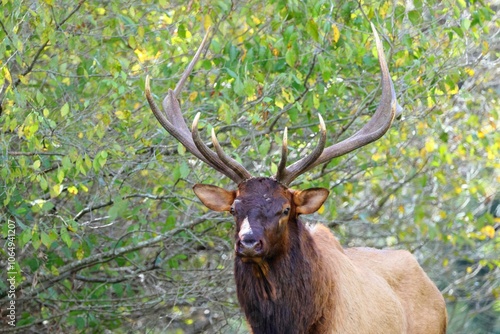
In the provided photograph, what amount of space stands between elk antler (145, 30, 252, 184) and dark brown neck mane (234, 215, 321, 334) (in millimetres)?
535

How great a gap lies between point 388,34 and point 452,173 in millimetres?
2592

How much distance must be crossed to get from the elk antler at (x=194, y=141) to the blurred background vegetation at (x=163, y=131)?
2.48ft

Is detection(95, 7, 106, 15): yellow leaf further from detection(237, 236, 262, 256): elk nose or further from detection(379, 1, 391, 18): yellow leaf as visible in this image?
detection(237, 236, 262, 256): elk nose

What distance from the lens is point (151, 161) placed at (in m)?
7.91

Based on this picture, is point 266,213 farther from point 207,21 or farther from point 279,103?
point 207,21

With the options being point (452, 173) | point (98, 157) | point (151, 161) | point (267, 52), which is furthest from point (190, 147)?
point (452, 173)

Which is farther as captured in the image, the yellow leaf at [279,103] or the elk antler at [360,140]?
the yellow leaf at [279,103]

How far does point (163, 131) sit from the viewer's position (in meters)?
7.77

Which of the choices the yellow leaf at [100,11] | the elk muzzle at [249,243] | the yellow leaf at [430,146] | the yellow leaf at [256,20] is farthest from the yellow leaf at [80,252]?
the yellow leaf at [430,146]

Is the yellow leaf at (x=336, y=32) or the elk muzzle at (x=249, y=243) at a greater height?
the yellow leaf at (x=336, y=32)

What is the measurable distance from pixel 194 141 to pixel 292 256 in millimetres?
904

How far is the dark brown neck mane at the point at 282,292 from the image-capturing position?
5879mm

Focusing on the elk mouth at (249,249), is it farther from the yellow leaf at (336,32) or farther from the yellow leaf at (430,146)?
the yellow leaf at (430,146)

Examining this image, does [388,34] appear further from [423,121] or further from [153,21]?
[153,21]
